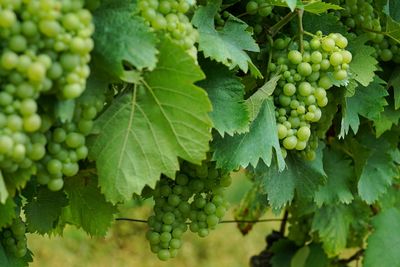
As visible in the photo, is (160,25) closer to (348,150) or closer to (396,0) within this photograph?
(396,0)

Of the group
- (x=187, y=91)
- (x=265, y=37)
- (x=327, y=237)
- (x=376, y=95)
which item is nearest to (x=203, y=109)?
(x=187, y=91)

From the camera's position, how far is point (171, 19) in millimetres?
899

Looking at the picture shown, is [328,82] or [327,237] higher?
[328,82]

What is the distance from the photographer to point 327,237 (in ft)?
5.25

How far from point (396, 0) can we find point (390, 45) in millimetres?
81

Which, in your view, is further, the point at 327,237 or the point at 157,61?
the point at 327,237

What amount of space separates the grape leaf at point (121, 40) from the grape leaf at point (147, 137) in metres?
0.05

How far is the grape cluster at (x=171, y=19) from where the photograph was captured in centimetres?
89

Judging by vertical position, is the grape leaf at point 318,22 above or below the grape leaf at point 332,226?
above

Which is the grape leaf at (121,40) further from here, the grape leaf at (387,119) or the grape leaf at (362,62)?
the grape leaf at (387,119)

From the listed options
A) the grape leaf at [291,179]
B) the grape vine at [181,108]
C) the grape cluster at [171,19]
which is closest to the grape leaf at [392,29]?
the grape vine at [181,108]

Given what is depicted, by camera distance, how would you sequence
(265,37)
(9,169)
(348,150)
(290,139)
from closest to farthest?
(9,169) < (290,139) < (265,37) < (348,150)

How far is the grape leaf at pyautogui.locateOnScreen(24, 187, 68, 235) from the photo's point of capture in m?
1.06

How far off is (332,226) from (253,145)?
22.8 inches
